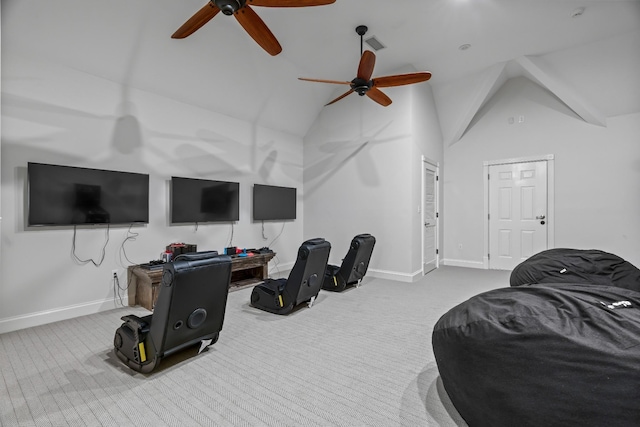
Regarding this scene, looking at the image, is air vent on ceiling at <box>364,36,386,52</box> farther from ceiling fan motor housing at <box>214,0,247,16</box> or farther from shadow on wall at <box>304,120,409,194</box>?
Result: ceiling fan motor housing at <box>214,0,247,16</box>

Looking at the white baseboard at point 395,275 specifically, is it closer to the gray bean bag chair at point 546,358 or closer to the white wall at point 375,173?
the white wall at point 375,173

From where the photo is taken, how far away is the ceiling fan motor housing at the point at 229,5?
2150 mm

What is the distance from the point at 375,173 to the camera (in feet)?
18.1

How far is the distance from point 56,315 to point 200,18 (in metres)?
3.53

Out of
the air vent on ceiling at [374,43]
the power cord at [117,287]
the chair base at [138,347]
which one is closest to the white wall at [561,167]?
the air vent on ceiling at [374,43]

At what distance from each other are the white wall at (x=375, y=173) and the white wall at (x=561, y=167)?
0.88m

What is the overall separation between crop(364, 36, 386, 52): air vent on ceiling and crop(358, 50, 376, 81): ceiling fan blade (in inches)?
44.4

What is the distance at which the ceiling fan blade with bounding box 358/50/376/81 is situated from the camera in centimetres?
330

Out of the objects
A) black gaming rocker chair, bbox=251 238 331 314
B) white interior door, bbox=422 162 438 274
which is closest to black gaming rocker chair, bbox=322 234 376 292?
black gaming rocker chair, bbox=251 238 331 314

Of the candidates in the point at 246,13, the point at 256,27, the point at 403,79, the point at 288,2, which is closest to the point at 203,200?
the point at 256,27

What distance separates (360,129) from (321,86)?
119cm

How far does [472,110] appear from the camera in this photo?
5.81 m

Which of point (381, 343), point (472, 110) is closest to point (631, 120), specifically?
point (472, 110)

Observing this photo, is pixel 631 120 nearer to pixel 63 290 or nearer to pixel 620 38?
pixel 620 38
